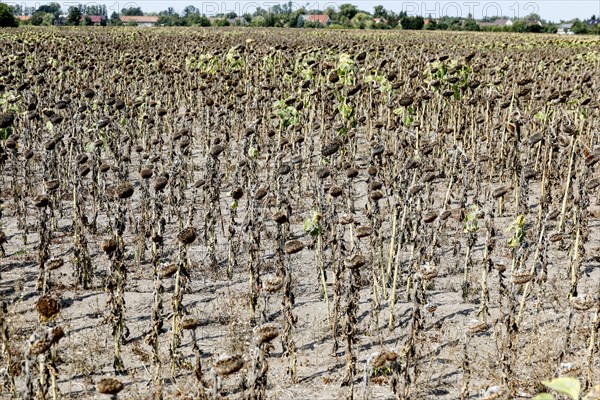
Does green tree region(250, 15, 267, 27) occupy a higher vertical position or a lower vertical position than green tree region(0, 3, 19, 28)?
higher

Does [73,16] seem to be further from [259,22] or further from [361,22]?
[361,22]

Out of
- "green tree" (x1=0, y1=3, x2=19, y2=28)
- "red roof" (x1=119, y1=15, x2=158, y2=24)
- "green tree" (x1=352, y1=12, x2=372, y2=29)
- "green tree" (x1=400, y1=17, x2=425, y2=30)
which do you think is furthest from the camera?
"red roof" (x1=119, y1=15, x2=158, y2=24)

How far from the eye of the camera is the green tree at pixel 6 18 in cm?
5178

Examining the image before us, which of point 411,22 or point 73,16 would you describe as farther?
point 411,22

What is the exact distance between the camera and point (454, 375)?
4961mm

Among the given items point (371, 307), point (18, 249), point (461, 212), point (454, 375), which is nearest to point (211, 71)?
point (18, 249)

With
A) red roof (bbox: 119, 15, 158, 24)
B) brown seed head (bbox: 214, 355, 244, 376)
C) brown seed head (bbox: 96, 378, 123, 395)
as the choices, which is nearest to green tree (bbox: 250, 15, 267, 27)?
red roof (bbox: 119, 15, 158, 24)

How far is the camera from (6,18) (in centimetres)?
5256

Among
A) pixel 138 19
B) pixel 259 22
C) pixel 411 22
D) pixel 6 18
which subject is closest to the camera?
pixel 6 18

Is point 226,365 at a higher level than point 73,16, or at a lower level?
lower

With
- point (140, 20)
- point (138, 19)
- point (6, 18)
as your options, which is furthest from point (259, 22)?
point (138, 19)

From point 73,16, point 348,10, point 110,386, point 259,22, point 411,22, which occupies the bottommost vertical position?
point 110,386

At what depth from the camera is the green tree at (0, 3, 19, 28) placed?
51781 millimetres

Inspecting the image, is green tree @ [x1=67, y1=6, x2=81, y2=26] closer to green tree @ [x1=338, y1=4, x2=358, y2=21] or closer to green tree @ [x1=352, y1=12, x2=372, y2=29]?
green tree @ [x1=352, y1=12, x2=372, y2=29]
